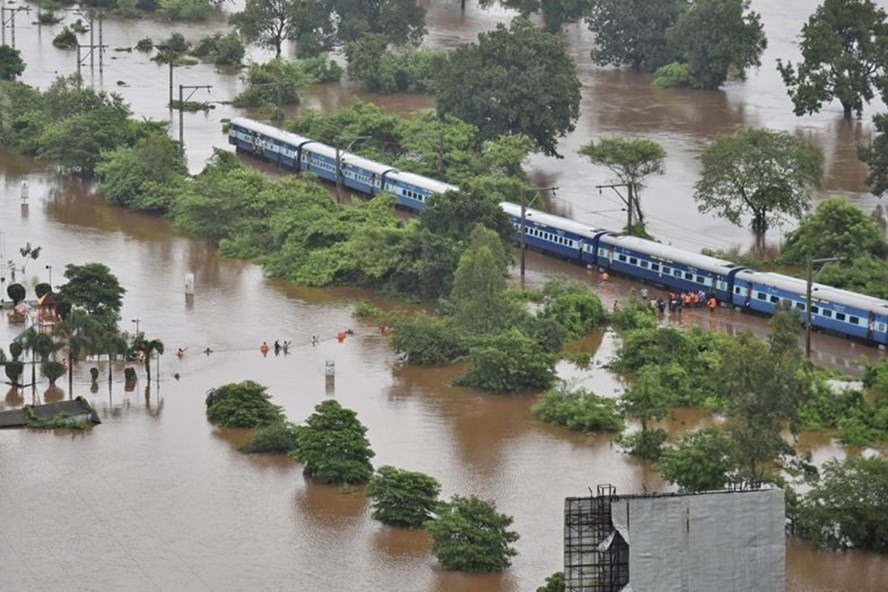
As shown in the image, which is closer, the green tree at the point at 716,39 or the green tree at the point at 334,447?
the green tree at the point at 334,447

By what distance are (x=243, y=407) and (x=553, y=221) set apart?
16732 mm

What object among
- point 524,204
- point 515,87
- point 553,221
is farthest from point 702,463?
point 515,87

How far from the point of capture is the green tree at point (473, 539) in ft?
128

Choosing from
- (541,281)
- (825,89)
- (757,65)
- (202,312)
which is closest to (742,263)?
(541,281)

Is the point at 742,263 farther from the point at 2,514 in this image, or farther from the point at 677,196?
the point at 2,514

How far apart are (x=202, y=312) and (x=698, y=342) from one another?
42.1 ft

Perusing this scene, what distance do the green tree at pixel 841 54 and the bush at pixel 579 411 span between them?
31.0m

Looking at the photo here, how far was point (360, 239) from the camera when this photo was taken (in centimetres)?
5912

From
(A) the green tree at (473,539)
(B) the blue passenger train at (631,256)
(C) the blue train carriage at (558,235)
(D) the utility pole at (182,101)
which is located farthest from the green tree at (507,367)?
(D) the utility pole at (182,101)

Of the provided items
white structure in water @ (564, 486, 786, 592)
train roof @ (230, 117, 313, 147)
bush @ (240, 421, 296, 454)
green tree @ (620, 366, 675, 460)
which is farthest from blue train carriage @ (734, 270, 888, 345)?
train roof @ (230, 117, 313, 147)

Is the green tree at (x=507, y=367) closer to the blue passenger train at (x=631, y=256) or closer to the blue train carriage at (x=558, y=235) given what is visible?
the blue passenger train at (x=631, y=256)

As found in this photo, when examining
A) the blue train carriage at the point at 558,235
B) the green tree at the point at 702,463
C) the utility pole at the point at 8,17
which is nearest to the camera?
the green tree at the point at 702,463

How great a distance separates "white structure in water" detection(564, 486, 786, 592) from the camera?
32.7m

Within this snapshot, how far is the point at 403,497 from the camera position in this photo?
135ft
